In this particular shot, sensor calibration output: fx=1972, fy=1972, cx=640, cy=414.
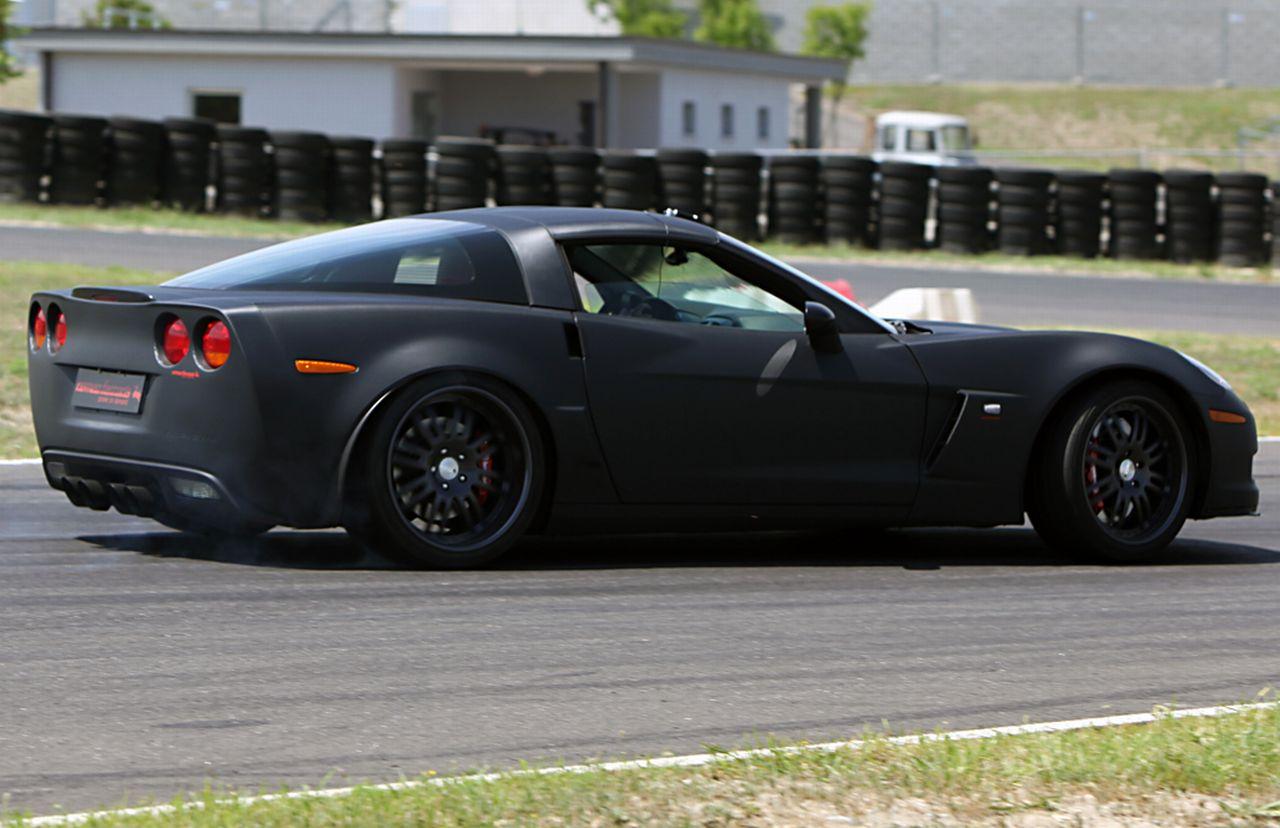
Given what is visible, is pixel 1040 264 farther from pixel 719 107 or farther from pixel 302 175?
pixel 719 107

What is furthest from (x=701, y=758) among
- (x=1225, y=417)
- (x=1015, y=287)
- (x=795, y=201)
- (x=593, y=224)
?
(x=795, y=201)

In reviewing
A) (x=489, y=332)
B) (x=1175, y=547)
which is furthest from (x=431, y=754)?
(x=1175, y=547)

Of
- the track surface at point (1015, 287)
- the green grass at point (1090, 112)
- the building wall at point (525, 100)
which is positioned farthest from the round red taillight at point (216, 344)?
the green grass at point (1090, 112)

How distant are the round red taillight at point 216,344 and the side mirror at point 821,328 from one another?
82.7 inches

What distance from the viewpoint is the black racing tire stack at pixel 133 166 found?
1085 inches

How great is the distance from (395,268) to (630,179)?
1989cm

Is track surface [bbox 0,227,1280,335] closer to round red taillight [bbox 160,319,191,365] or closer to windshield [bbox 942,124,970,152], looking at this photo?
round red taillight [bbox 160,319,191,365]

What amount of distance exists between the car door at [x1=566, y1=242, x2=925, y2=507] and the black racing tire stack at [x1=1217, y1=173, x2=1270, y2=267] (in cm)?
1989

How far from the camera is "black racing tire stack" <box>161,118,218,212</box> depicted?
27.5 m

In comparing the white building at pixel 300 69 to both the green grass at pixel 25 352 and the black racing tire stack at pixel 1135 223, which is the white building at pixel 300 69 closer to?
the black racing tire stack at pixel 1135 223

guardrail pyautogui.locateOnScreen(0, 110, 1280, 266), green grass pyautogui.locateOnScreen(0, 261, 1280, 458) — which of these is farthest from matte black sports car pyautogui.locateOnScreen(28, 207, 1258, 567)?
guardrail pyautogui.locateOnScreen(0, 110, 1280, 266)

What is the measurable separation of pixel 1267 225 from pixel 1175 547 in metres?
19.1

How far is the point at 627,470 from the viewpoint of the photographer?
7.07 meters

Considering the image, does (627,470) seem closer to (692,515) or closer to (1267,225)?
(692,515)
